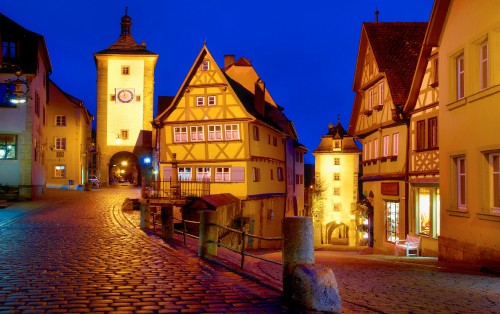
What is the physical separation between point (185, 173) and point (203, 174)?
133cm

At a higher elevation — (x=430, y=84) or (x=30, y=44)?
(x=30, y=44)

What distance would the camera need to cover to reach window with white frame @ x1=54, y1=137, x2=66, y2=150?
56219mm

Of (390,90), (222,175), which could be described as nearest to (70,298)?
(390,90)

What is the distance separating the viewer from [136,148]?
6331 centimetres

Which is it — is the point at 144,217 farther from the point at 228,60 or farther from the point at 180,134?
the point at 228,60

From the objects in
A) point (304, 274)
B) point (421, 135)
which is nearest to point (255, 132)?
point (421, 135)

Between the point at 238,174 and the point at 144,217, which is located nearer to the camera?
the point at 144,217

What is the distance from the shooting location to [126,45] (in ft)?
210

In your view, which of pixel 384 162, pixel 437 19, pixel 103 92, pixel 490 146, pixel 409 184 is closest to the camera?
pixel 490 146

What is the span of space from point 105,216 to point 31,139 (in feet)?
45.0

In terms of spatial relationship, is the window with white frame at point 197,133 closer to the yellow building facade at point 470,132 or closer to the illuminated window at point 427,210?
the illuminated window at point 427,210

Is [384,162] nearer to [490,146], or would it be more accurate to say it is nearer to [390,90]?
[390,90]

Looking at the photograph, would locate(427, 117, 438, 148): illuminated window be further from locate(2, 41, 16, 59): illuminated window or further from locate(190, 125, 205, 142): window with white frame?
locate(2, 41, 16, 59): illuminated window

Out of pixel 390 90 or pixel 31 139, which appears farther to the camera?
pixel 31 139
